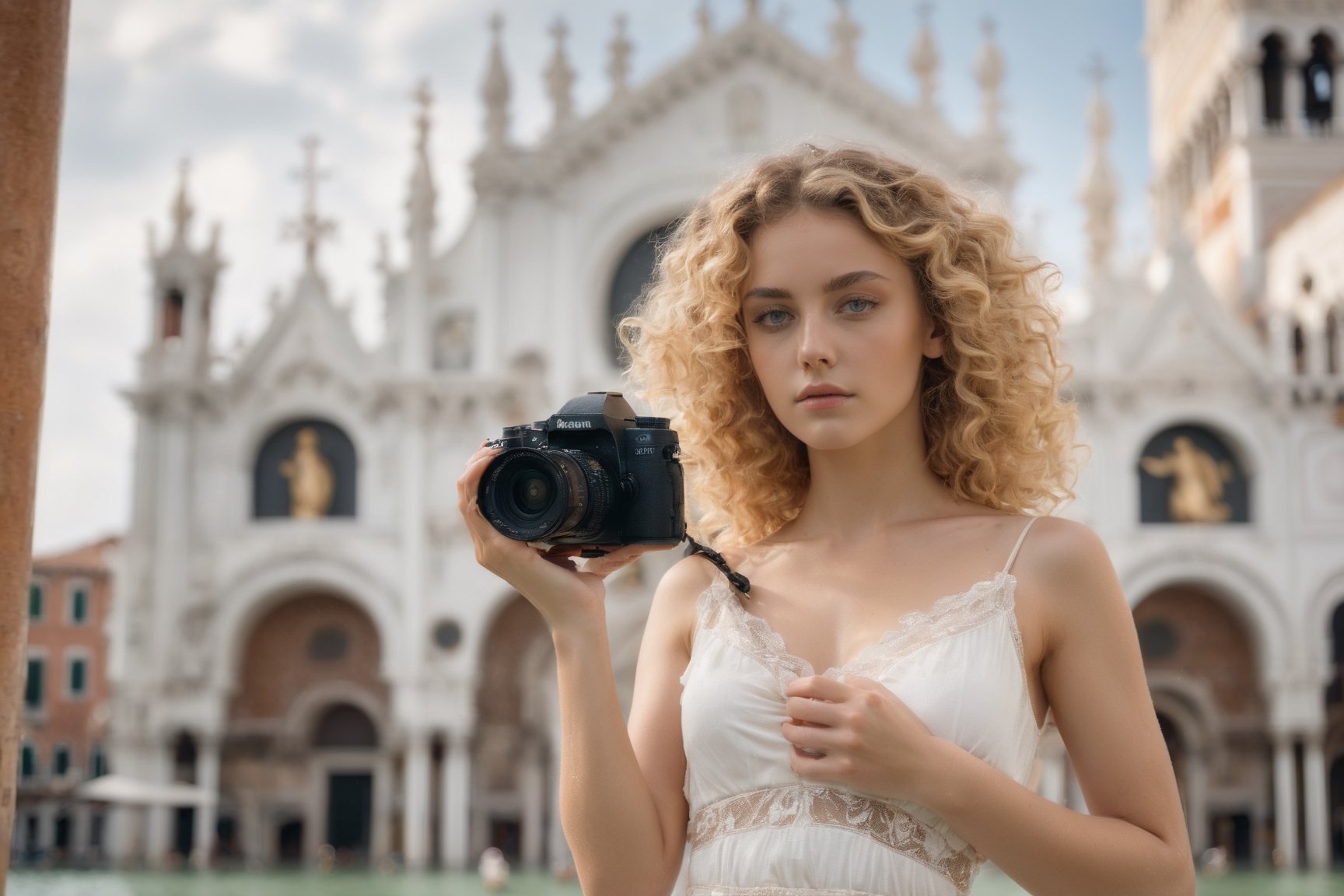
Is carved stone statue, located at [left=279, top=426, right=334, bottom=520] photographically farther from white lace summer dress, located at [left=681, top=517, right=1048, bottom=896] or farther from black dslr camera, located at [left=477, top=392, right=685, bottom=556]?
white lace summer dress, located at [left=681, top=517, right=1048, bottom=896]

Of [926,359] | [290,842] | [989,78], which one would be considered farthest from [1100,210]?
[926,359]

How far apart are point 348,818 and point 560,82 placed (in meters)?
12.2

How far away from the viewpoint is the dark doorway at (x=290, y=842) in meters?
23.1

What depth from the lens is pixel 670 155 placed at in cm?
2402

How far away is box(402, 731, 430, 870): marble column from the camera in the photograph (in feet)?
71.4

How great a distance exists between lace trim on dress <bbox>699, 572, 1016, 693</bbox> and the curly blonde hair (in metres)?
0.27

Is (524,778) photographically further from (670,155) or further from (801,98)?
(801,98)

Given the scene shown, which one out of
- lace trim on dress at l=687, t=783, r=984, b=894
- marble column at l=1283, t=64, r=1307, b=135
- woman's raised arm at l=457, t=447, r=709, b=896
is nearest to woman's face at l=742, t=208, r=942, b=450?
woman's raised arm at l=457, t=447, r=709, b=896

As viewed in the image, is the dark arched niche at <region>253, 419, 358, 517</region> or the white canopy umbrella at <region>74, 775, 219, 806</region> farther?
the dark arched niche at <region>253, 419, 358, 517</region>

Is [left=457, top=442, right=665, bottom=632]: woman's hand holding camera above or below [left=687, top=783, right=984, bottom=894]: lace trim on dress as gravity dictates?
above

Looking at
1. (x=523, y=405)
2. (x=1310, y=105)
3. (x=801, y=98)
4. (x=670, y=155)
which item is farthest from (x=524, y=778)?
(x=1310, y=105)

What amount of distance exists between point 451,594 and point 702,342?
68.7 feet

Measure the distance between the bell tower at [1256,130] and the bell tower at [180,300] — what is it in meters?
16.0

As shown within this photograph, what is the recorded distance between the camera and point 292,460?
23.2 metres
